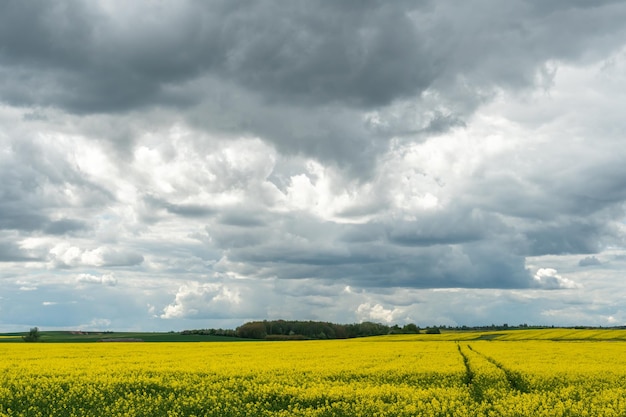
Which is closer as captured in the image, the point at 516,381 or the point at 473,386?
the point at 473,386

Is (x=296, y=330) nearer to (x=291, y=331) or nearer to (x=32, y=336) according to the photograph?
(x=291, y=331)

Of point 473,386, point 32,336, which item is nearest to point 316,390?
point 473,386

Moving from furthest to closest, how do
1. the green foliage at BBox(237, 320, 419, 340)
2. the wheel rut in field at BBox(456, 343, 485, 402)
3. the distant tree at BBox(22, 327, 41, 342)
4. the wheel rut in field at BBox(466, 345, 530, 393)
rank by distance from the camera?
the green foliage at BBox(237, 320, 419, 340) < the distant tree at BBox(22, 327, 41, 342) < the wheel rut in field at BBox(466, 345, 530, 393) < the wheel rut in field at BBox(456, 343, 485, 402)

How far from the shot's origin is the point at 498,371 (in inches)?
1150

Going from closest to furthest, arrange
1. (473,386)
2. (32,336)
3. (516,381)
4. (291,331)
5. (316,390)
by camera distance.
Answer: (316,390) < (473,386) < (516,381) < (32,336) < (291,331)

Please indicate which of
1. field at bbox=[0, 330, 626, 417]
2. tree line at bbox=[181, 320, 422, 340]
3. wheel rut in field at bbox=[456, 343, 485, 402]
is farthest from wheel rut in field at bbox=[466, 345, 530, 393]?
tree line at bbox=[181, 320, 422, 340]

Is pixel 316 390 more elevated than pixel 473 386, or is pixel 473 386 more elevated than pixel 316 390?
pixel 316 390

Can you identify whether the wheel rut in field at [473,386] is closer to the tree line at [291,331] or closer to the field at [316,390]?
the field at [316,390]

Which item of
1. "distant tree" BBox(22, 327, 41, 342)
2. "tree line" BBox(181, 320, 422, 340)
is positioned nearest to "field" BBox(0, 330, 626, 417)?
"distant tree" BBox(22, 327, 41, 342)

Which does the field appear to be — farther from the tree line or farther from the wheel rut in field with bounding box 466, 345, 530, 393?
the tree line

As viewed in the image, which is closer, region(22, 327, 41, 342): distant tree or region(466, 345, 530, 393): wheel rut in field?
region(466, 345, 530, 393): wheel rut in field

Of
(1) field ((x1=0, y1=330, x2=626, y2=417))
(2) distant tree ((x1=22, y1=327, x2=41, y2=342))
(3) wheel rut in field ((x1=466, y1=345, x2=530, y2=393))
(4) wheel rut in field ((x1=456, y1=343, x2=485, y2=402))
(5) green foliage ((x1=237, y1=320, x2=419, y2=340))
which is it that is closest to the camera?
(1) field ((x1=0, y1=330, x2=626, y2=417))

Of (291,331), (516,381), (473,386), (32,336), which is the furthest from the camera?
(291,331)

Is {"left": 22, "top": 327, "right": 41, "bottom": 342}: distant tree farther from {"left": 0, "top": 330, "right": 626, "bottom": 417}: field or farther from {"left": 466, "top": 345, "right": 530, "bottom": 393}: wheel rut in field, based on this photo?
{"left": 466, "top": 345, "right": 530, "bottom": 393}: wheel rut in field
